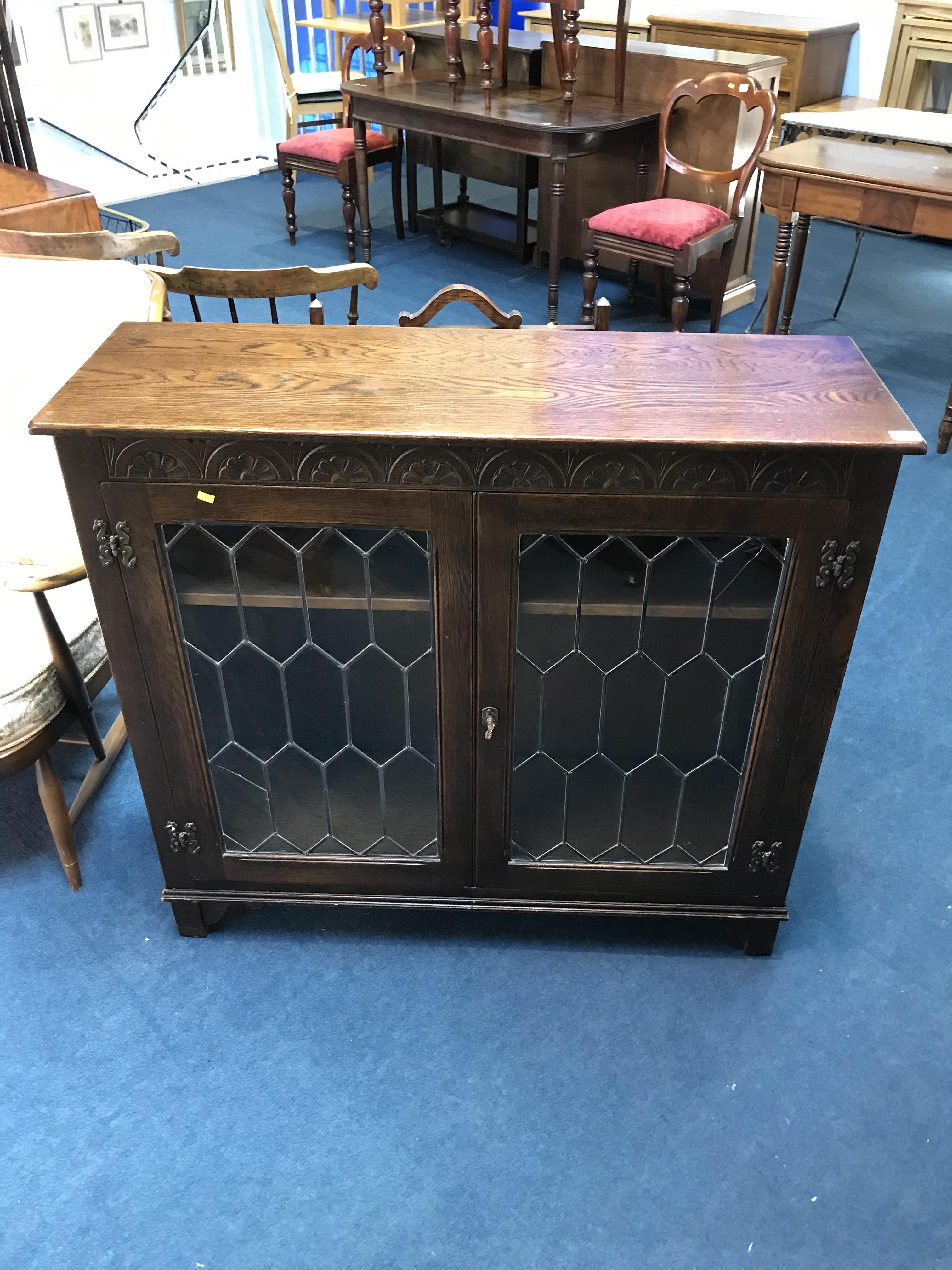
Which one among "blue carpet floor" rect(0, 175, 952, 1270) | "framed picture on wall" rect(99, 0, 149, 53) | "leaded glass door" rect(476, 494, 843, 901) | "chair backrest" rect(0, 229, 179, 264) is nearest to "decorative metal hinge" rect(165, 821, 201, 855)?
"blue carpet floor" rect(0, 175, 952, 1270)

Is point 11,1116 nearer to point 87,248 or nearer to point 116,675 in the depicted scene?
point 116,675

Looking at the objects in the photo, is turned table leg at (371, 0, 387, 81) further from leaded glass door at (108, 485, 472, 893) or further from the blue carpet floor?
leaded glass door at (108, 485, 472, 893)

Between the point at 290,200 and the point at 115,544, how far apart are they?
4077 millimetres

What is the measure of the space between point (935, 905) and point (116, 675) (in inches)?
57.1

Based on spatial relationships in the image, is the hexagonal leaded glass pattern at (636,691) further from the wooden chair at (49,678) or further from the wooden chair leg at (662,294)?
the wooden chair leg at (662,294)

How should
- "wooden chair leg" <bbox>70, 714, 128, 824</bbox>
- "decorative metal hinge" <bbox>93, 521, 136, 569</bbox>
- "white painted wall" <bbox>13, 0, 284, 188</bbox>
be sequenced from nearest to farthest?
"decorative metal hinge" <bbox>93, 521, 136, 569</bbox>
"wooden chair leg" <bbox>70, 714, 128, 824</bbox>
"white painted wall" <bbox>13, 0, 284, 188</bbox>

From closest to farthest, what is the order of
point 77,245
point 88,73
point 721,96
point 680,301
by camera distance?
point 77,245, point 680,301, point 721,96, point 88,73

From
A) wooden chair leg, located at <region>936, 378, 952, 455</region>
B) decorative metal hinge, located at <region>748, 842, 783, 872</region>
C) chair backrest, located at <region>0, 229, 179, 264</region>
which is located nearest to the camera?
decorative metal hinge, located at <region>748, 842, 783, 872</region>

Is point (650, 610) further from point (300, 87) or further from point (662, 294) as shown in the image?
point (300, 87)

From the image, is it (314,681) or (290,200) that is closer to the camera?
(314,681)

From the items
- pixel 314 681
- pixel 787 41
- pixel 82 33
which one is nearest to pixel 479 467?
pixel 314 681

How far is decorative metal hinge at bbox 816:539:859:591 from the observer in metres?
1.30

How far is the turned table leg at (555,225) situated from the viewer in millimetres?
3732

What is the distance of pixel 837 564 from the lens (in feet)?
4.29
